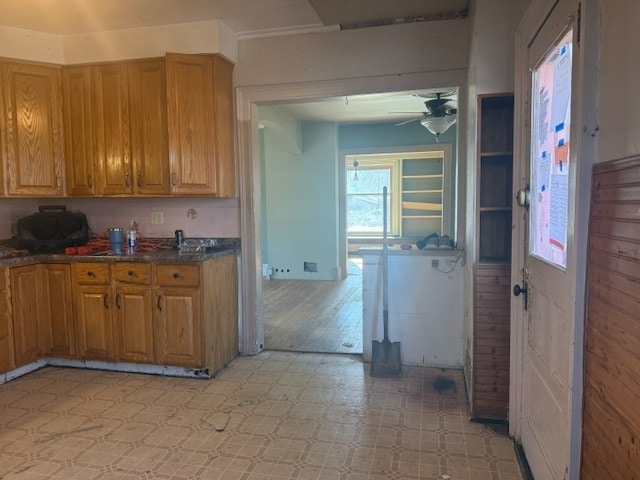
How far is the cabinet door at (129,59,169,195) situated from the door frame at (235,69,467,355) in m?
0.57

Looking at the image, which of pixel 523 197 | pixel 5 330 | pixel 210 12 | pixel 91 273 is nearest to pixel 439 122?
pixel 210 12

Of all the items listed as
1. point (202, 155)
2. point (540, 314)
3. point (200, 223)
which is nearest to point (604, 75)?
point (540, 314)

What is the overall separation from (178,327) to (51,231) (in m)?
1.41

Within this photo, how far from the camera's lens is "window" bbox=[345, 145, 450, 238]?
785 centimetres

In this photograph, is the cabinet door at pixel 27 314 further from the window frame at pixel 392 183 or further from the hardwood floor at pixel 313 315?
the window frame at pixel 392 183

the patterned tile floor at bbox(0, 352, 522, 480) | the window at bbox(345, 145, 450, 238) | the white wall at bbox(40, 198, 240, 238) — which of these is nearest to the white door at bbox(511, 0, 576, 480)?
the patterned tile floor at bbox(0, 352, 522, 480)

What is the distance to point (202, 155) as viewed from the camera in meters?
3.18

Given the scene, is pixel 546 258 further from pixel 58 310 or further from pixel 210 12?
pixel 58 310

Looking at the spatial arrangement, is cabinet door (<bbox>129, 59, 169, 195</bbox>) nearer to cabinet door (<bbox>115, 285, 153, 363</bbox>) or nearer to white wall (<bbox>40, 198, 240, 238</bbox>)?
white wall (<bbox>40, 198, 240, 238</bbox>)

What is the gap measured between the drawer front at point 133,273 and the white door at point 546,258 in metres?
2.41

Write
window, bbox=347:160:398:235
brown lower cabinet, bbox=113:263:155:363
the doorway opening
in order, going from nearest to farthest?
1. brown lower cabinet, bbox=113:263:155:363
2. the doorway opening
3. window, bbox=347:160:398:235

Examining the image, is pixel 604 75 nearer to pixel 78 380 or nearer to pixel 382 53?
pixel 382 53

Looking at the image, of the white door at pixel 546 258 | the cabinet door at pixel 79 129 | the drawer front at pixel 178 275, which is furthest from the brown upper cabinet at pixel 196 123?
the white door at pixel 546 258

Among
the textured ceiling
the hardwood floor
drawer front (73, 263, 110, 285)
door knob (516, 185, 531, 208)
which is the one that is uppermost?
the textured ceiling
